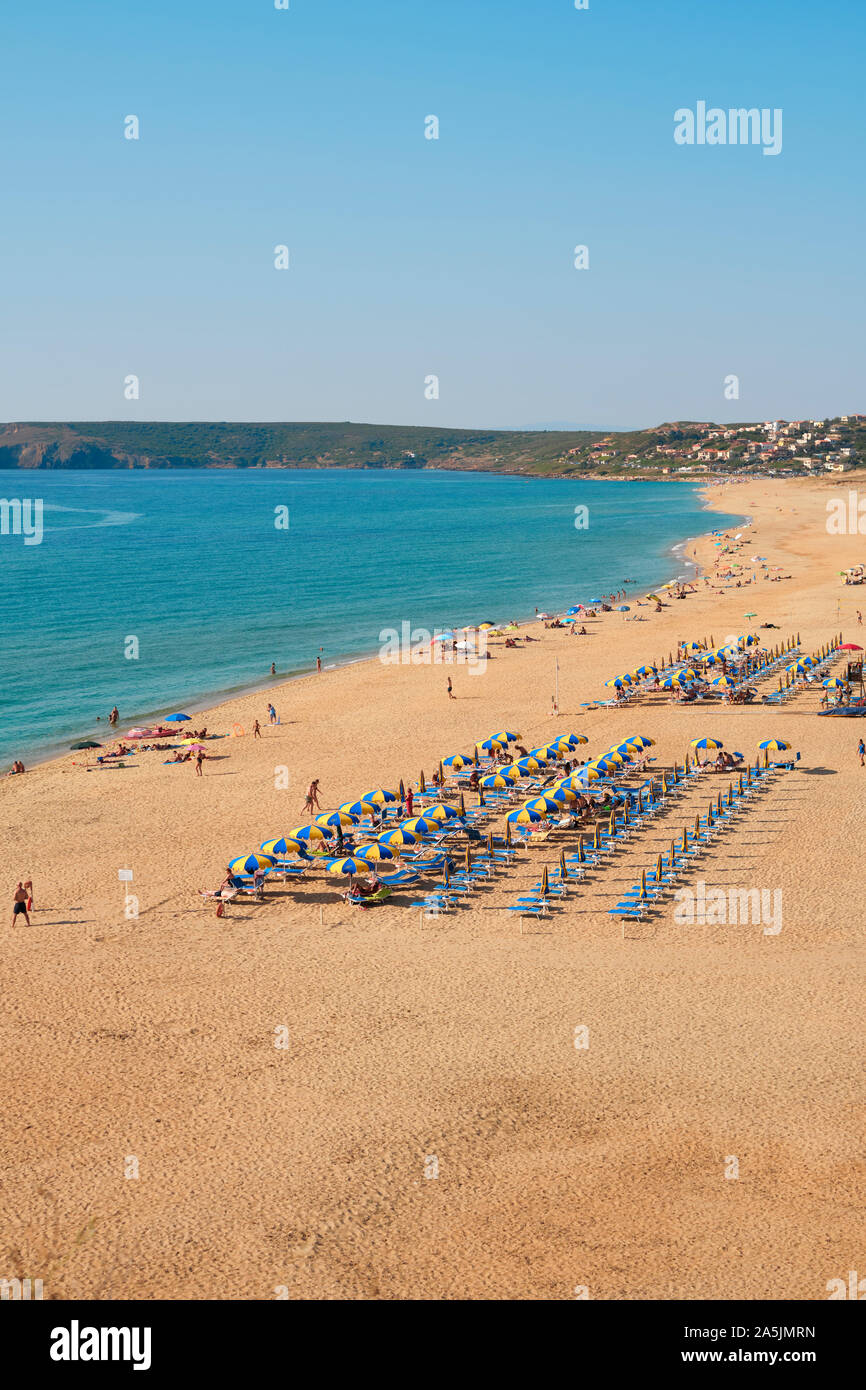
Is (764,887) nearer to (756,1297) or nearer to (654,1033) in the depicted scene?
(654,1033)

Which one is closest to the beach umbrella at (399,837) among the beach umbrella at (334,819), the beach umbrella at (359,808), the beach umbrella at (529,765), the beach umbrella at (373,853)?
the beach umbrella at (373,853)

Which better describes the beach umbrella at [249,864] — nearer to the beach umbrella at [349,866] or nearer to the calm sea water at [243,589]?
the beach umbrella at [349,866]

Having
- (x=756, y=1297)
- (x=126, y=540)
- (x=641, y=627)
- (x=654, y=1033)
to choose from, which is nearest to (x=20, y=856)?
(x=654, y=1033)

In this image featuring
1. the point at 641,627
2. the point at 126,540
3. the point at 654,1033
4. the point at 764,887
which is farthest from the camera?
the point at 126,540

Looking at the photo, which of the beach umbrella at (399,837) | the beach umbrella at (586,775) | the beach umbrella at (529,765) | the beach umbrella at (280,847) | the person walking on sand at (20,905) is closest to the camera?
the person walking on sand at (20,905)
